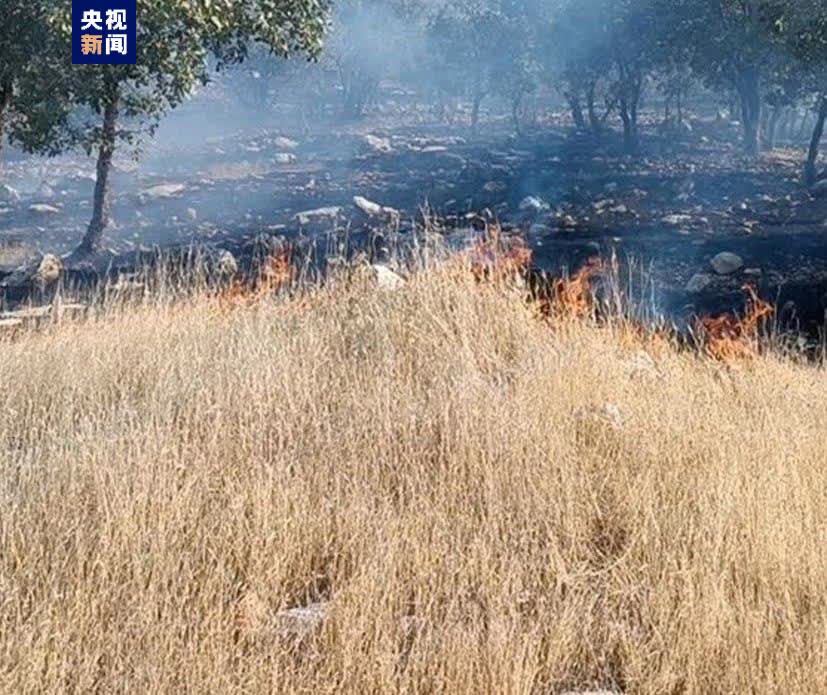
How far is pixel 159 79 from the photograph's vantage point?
12.5m

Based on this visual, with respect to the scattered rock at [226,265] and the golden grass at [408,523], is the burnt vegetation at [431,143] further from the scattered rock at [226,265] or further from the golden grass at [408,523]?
the golden grass at [408,523]

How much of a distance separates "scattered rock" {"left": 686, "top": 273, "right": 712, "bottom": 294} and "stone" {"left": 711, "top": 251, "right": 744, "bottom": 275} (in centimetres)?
53

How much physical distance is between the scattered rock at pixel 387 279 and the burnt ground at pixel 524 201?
5.44 m

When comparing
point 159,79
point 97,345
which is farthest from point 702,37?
point 97,345

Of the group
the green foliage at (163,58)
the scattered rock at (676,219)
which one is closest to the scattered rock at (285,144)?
the scattered rock at (676,219)

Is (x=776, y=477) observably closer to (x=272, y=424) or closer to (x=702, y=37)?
(x=272, y=424)

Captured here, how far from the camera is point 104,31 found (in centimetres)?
962

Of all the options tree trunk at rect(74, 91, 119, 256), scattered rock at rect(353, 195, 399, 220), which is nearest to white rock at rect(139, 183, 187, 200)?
scattered rock at rect(353, 195, 399, 220)

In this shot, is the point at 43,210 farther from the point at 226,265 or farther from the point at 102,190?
the point at 226,265

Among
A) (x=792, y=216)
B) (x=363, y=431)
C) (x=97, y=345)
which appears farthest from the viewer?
(x=792, y=216)

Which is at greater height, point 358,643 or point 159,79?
point 159,79

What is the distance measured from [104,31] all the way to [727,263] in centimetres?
991

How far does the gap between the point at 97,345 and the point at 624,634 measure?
4.38 metres

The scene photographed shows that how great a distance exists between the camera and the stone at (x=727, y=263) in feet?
43.5
